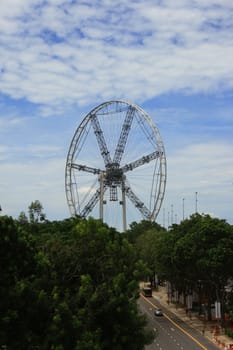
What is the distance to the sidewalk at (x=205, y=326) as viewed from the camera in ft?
185

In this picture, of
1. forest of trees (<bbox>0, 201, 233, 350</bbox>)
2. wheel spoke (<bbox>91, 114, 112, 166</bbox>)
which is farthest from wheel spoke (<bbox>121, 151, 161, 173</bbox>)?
forest of trees (<bbox>0, 201, 233, 350</bbox>)

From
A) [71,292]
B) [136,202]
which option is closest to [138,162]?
[136,202]

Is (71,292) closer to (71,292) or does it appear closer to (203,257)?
(71,292)

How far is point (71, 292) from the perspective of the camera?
1212 inches

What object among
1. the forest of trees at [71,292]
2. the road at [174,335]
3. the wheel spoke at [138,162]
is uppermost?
the wheel spoke at [138,162]

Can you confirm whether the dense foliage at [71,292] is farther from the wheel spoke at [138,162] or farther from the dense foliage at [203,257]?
the wheel spoke at [138,162]

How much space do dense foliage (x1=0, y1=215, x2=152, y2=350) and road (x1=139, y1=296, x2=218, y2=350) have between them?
63.2ft

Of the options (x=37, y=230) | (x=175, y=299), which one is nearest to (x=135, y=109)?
(x=37, y=230)

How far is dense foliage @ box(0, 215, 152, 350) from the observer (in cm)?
2691

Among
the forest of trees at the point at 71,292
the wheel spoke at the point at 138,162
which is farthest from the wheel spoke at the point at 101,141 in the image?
the forest of trees at the point at 71,292

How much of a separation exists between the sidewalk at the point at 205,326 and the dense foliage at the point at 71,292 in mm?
24553

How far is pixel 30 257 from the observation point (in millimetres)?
29062

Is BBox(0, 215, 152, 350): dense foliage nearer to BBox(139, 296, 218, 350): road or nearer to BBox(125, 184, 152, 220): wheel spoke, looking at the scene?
BBox(139, 296, 218, 350): road

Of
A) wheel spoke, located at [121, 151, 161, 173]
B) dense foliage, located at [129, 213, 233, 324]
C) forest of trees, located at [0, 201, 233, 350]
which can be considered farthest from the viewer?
wheel spoke, located at [121, 151, 161, 173]
